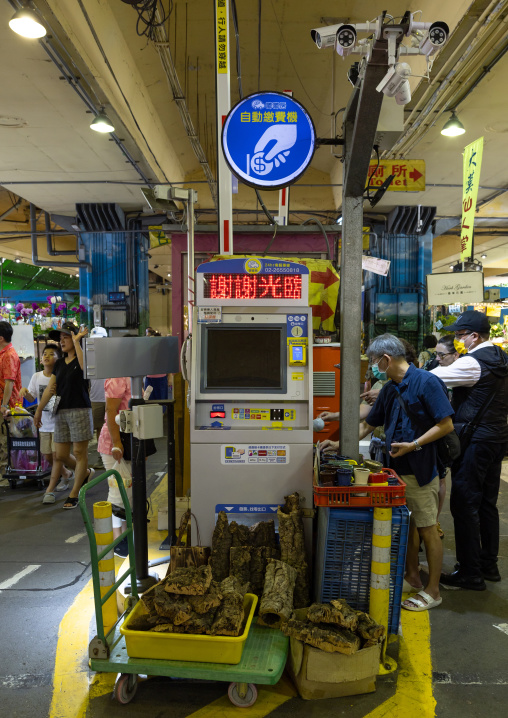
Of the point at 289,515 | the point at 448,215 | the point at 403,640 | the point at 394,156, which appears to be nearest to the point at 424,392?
the point at 289,515

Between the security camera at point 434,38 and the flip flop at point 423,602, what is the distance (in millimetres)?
3396

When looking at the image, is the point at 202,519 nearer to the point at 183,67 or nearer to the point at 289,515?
the point at 289,515

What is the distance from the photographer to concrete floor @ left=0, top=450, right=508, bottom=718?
261cm

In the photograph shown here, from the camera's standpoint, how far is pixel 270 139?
353 centimetres

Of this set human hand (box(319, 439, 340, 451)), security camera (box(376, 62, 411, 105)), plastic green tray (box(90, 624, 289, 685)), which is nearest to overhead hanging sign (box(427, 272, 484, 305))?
human hand (box(319, 439, 340, 451))

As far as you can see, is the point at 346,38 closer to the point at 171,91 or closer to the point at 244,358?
the point at 244,358

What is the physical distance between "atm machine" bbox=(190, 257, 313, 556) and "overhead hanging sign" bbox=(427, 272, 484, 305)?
4048mm

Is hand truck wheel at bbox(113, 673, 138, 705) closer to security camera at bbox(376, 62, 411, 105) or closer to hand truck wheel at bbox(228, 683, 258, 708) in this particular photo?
hand truck wheel at bbox(228, 683, 258, 708)

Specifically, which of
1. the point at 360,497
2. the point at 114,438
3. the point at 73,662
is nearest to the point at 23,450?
the point at 114,438

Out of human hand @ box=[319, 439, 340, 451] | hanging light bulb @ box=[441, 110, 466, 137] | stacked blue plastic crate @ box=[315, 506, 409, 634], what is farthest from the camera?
hanging light bulb @ box=[441, 110, 466, 137]

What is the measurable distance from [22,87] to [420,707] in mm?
7405

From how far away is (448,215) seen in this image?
44.9 ft

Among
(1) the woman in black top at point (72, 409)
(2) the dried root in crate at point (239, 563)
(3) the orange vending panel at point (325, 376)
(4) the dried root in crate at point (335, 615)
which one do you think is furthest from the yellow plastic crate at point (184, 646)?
(1) the woman in black top at point (72, 409)

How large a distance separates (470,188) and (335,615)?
649cm
